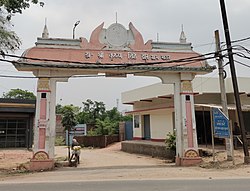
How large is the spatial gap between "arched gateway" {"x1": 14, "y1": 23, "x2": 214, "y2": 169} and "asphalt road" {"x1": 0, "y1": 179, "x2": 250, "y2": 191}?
13.7 feet

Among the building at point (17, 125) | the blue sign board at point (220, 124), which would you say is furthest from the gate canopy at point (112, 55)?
the building at point (17, 125)

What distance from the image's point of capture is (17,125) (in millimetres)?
24344

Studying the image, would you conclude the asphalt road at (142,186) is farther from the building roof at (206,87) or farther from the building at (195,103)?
the building roof at (206,87)

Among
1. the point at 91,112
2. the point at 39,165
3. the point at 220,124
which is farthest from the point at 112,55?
the point at 91,112

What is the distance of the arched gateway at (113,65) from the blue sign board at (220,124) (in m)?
1.07

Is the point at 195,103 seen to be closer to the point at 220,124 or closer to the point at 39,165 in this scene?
the point at 220,124

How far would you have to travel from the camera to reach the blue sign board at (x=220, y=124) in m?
13.4

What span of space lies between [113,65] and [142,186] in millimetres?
6507

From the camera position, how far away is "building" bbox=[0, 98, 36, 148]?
23.7 m

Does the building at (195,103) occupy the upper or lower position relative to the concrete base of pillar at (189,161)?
upper

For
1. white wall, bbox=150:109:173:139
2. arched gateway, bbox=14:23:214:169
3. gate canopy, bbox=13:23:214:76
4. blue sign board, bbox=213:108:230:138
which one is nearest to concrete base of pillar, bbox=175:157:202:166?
arched gateway, bbox=14:23:214:169

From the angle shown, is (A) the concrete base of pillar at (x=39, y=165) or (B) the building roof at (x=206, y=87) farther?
(B) the building roof at (x=206, y=87)

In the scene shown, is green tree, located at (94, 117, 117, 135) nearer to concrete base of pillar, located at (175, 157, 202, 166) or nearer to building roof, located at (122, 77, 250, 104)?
building roof, located at (122, 77, 250, 104)

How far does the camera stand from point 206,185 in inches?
331
